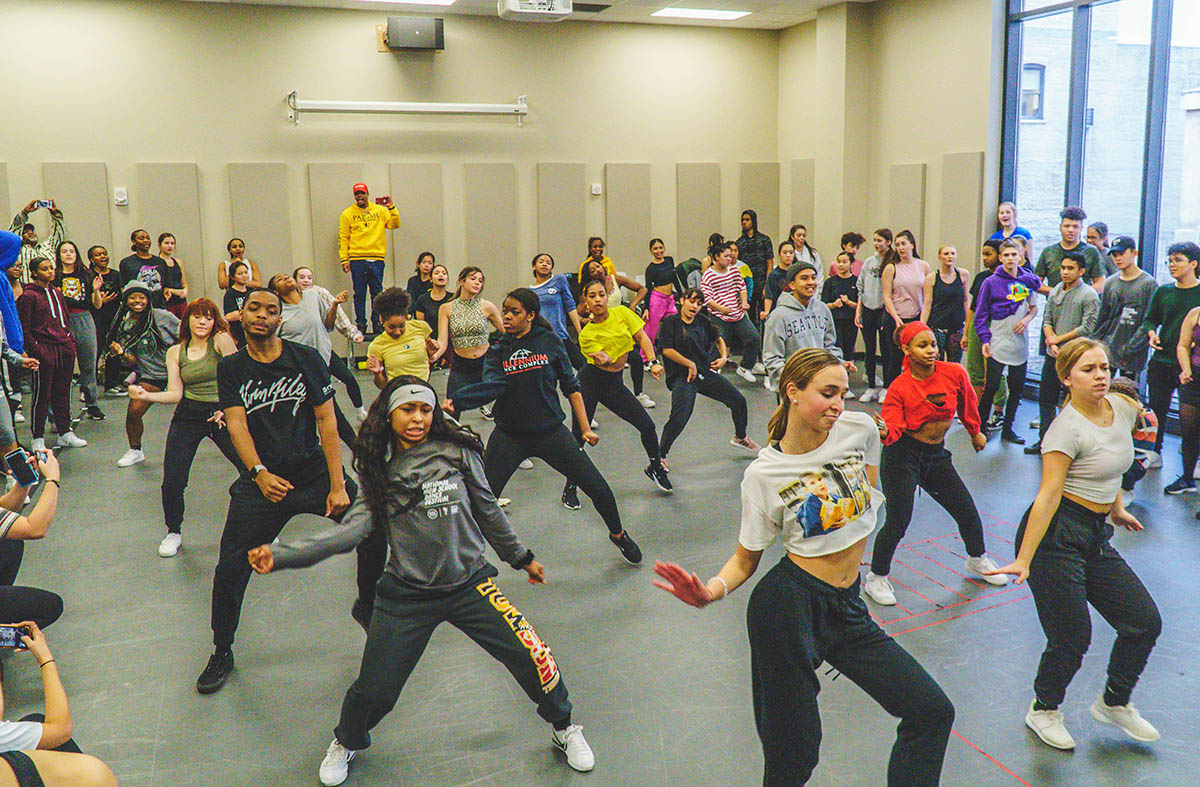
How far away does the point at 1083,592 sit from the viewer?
12.1 feet

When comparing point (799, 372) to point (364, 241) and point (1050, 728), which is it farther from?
point (364, 241)

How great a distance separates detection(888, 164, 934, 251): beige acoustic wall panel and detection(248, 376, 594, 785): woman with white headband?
972cm

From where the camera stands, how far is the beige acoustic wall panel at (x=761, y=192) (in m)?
14.6

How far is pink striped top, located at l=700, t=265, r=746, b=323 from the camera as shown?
1000 centimetres

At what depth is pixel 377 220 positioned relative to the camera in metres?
12.7

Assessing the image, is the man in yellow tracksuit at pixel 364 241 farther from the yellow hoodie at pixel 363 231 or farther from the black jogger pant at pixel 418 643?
the black jogger pant at pixel 418 643

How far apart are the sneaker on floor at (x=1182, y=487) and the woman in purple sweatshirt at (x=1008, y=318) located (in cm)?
158

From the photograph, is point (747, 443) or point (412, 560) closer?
point (412, 560)

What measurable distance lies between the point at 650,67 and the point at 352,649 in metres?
11.2

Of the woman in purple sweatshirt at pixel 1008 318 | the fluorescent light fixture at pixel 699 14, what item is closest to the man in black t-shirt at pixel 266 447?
the woman in purple sweatshirt at pixel 1008 318

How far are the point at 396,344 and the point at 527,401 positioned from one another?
6.70ft

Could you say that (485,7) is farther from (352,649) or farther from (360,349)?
(352,649)

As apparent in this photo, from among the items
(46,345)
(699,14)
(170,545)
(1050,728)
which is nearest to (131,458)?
(46,345)

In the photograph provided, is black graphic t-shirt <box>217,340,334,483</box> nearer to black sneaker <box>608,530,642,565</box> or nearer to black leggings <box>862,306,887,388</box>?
black sneaker <box>608,530,642,565</box>
